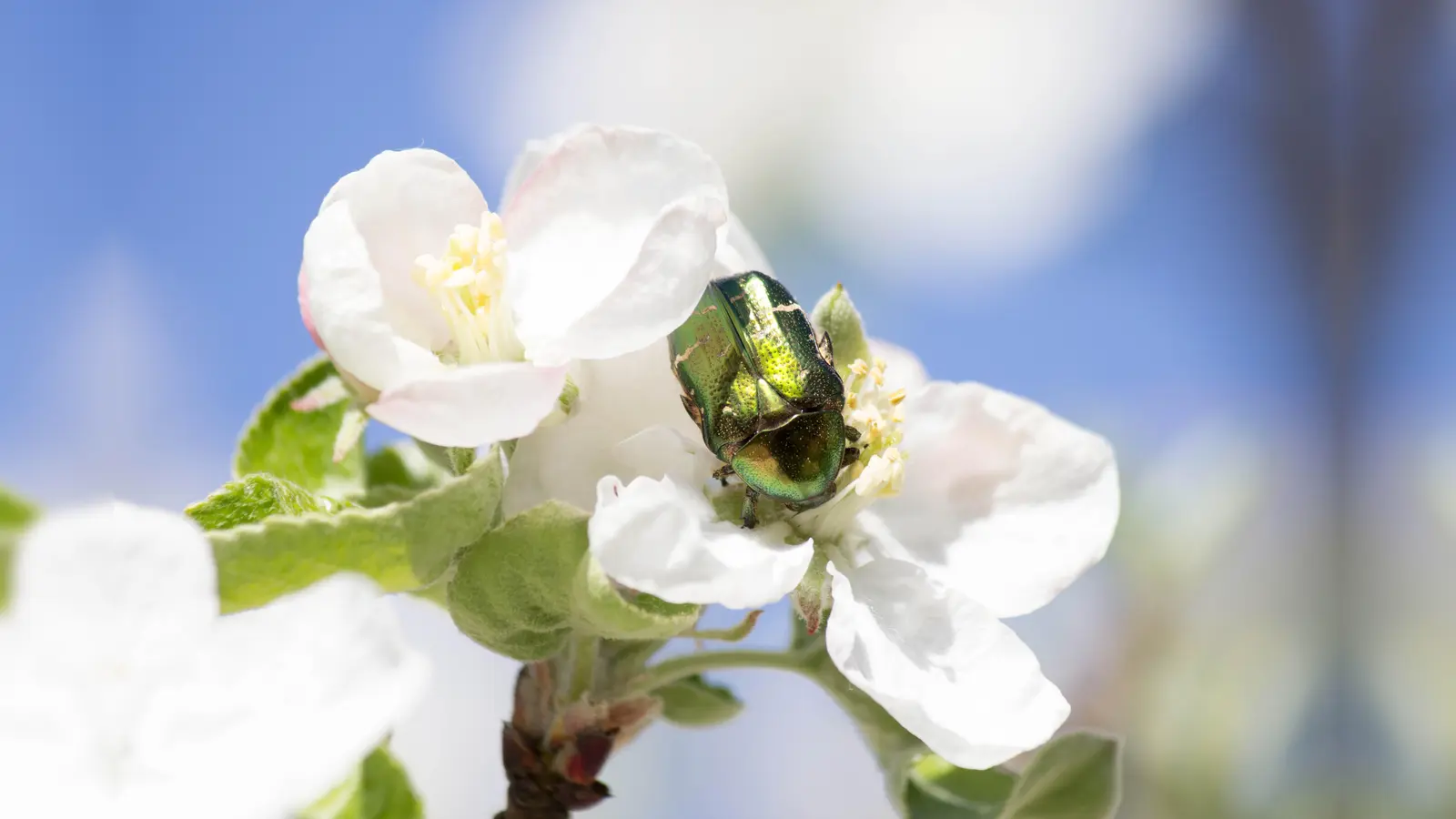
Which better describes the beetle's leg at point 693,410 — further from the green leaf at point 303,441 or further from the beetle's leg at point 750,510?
the green leaf at point 303,441

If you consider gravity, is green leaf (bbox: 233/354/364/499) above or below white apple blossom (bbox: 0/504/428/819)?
below

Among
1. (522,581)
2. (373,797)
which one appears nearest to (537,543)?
(522,581)

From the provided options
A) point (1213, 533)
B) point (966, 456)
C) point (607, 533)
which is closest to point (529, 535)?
point (607, 533)

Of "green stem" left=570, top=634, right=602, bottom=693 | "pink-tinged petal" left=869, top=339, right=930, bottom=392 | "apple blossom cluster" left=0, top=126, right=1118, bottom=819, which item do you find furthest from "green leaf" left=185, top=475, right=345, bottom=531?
"pink-tinged petal" left=869, top=339, right=930, bottom=392

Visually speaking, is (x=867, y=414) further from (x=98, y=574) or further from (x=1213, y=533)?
(x=1213, y=533)

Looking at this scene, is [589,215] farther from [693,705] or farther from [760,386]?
[693,705]

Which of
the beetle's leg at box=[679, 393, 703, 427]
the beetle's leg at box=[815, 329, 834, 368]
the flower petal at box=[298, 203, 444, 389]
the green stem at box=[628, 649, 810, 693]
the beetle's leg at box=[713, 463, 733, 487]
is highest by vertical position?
the flower petal at box=[298, 203, 444, 389]

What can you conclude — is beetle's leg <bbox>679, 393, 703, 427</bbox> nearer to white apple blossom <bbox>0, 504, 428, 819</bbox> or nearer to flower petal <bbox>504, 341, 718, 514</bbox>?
flower petal <bbox>504, 341, 718, 514</bbox>

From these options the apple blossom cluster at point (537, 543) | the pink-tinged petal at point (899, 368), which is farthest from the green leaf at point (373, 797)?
the pink-tinged petal at point (899, 368)
